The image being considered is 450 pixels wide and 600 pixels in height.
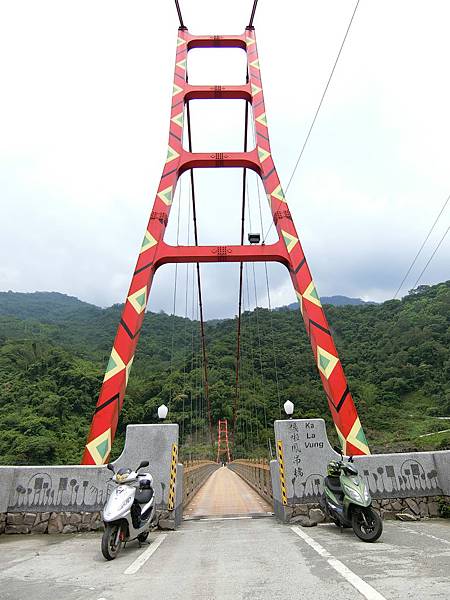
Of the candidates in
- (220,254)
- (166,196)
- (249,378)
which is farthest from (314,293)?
(249,378)

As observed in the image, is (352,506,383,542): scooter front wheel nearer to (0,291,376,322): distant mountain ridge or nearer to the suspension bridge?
the suspension bridge

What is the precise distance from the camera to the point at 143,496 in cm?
422

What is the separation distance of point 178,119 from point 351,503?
9.37 m

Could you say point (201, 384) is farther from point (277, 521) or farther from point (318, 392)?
point (277, 521)

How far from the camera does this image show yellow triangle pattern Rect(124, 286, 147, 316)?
24.4ft

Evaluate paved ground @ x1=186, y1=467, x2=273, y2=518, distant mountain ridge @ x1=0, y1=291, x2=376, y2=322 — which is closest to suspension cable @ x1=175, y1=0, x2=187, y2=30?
paved ground @ x1=186, y1=467, x2=273, y2=518

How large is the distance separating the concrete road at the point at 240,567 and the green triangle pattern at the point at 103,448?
1.34 meters

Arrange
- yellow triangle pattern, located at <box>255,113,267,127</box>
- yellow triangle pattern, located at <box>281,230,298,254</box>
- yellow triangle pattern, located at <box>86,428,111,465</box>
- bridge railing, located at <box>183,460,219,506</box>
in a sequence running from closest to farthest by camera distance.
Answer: yellow triangle pattern, located at <box>86,428,111,465</box>, bridge railing, located at <box>183,460,219,506</box>, yellow triangle pattern, located at <box>281,230,298,254</box>, yellow triangle pattern, located at <box>255,113,267,127</box>

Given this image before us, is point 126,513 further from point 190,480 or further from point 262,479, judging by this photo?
point 262,479

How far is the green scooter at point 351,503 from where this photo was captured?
3.91m

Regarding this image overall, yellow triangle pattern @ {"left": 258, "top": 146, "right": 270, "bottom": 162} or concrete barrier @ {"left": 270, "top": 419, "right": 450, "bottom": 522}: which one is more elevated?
yellow triangle pattern @ {"left": 258, "top": 146, "right": 270, "bottom": 162}

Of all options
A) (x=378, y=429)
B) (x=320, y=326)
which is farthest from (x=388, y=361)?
(x=320, y=326)

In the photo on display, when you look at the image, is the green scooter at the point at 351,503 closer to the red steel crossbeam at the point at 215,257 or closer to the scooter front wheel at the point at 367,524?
the scooter front wheel at the point at 367,524

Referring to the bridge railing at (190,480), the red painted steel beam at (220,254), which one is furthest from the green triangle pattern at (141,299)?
the bridge railing at (190,480)
